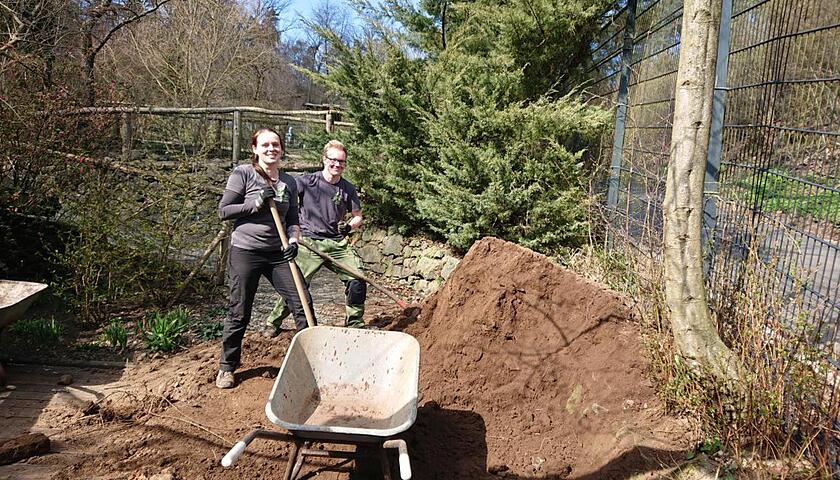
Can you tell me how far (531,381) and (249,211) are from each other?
2.16 meters

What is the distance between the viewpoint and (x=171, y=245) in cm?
543

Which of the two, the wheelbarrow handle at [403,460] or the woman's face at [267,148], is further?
the woman's face at [267,148]

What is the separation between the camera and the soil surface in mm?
2852

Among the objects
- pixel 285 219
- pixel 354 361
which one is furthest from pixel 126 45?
pixel 354 361

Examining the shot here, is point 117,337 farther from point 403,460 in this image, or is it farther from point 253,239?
point 403,460

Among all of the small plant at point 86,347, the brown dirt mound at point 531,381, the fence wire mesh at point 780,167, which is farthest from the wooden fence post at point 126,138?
the fence wire mesh at point 780,167

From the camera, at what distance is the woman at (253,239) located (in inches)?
142

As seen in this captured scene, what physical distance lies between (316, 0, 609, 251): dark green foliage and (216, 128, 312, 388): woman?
10.4ft

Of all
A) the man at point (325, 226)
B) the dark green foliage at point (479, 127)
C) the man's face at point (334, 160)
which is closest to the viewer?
the man's face at point (334, 160)

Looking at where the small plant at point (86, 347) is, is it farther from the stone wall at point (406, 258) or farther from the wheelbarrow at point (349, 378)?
the stone wall at point (406, 258)

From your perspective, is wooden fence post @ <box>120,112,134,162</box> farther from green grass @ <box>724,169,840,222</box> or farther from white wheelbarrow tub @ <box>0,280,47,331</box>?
green grass @ <box>724,169,840,222</box>

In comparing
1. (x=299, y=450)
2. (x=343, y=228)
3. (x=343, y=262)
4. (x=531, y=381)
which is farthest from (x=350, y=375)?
(x=343, y=228)

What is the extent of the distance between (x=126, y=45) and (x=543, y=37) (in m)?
13.5

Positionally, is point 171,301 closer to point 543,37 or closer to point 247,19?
point 543,37
